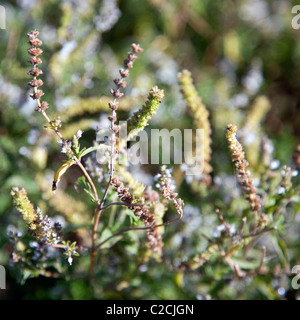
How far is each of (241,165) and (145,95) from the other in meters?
0.81

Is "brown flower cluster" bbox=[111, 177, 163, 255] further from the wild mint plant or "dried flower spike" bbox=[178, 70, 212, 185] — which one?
"dried flower spike" bbox=[178, 70, 212, 185]

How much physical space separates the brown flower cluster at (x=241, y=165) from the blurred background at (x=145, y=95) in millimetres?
286

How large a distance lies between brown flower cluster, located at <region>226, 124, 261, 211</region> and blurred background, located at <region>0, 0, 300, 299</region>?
29 centimetres

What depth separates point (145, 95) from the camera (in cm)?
190

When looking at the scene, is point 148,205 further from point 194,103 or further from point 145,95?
point 145,95

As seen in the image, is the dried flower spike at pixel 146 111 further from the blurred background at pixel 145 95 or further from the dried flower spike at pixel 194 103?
the blurred background at pixel 145 95

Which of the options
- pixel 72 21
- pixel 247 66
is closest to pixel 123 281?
pixel 72 21

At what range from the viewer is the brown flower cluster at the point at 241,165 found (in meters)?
1.14

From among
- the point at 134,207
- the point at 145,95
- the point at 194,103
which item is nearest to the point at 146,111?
the point at 134,207

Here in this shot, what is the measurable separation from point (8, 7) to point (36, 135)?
1.04 m

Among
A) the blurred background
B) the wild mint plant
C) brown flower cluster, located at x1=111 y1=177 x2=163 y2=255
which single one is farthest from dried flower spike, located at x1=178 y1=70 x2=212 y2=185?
brown flower cluster, located at x1=111 y1=177 x2=163 y2=255

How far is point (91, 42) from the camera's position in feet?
7.00

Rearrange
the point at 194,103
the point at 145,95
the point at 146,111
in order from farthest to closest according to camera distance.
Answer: the point at 145,95 → the point at 194,103 → the point at 146,111

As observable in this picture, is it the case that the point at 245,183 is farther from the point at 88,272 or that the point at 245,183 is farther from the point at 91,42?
the point at 91,42
